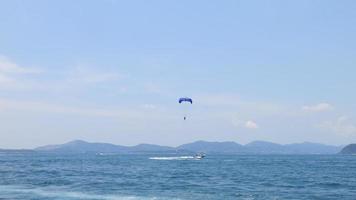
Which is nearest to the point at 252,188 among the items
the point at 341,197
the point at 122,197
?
the point at 341,197

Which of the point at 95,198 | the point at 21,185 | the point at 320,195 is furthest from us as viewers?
the point at 21,185

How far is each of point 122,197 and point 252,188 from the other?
18616mm

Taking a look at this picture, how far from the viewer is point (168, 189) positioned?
6062 cm

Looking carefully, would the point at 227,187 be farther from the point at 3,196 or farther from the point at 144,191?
the point at 3,196

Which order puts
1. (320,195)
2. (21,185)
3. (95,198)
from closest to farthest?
(95,198), (320,195), (21,185)

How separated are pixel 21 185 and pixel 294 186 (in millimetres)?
36421

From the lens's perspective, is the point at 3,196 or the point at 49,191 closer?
the point at 3,196

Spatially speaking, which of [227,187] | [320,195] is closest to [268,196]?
[320,195]

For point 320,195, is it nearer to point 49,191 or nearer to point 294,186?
point 294,186

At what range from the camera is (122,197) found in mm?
51812

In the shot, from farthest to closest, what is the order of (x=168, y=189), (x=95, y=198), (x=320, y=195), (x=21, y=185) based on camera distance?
(x=21, y=185) → (x=168, y=189) → (x=320, y=195) → (x=95, y=198)

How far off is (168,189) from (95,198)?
1243 centimetres

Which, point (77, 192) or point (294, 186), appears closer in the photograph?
point (77, 192)

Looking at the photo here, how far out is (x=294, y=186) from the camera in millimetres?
66062
